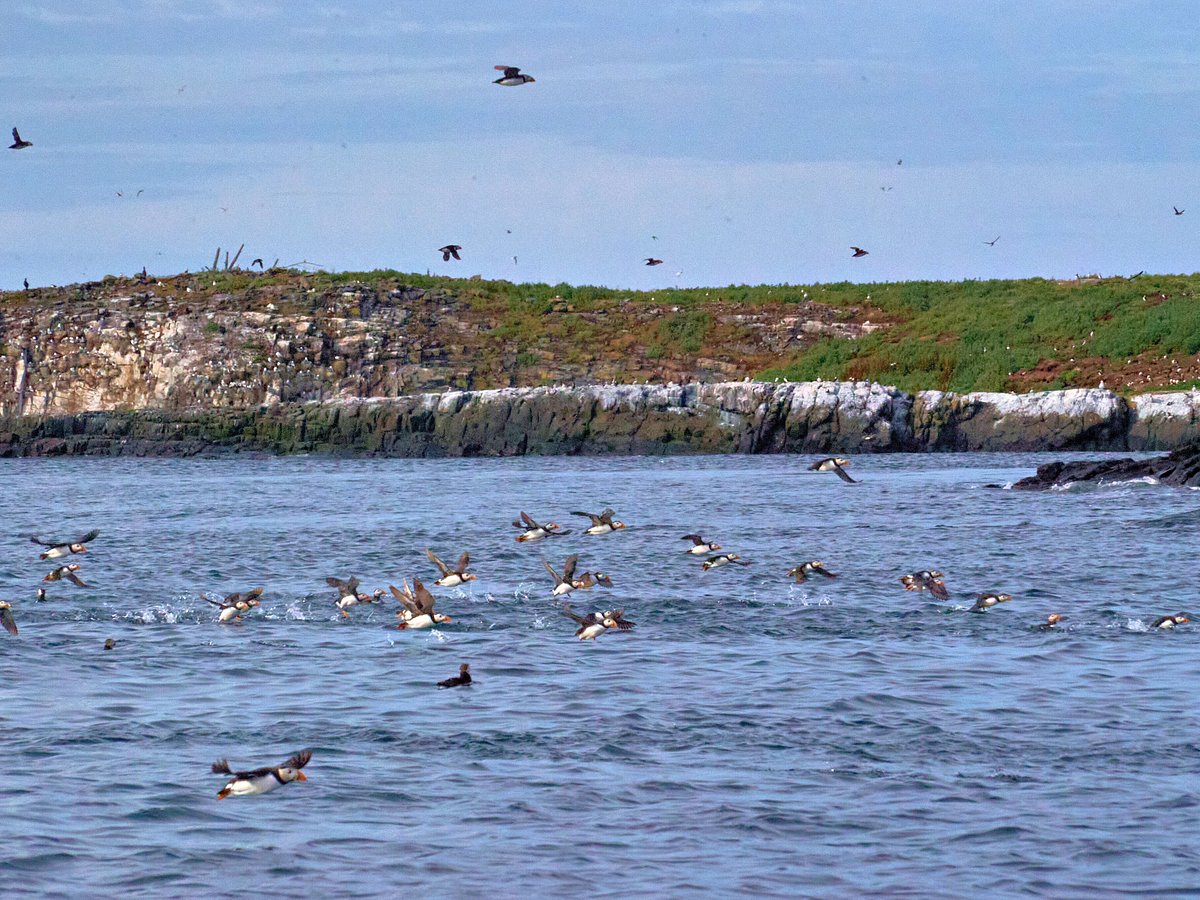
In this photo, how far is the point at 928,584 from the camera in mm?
22578

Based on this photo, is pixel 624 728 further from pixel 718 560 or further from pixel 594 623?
pixel 718 560

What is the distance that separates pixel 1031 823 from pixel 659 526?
79.5ft

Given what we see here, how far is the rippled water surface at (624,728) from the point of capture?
420 inches

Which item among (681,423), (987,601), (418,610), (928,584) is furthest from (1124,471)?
(418,610)

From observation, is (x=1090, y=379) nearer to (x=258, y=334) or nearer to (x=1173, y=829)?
(x=258, y=334)

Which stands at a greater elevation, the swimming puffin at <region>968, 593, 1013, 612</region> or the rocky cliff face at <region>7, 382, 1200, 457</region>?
the rocky cliff face at <region>7, 382, 1200, 457</region>

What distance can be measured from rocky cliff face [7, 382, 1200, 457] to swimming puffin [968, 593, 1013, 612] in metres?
44.2

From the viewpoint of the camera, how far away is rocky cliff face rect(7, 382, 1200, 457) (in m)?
65.1

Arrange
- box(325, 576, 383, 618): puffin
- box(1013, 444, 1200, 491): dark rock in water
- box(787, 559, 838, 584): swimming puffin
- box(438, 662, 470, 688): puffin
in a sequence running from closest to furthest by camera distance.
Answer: box(438, 662, 470, 688): puffin
box(325, 576, 383, 618): puffin
box(787, 559, 838, 584): swimming puffin
box(1013, 444, 1200, 491): dark rock in water

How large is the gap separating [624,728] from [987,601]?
8.90m

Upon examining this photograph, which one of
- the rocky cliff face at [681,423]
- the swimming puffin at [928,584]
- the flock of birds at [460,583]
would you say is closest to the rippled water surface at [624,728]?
the flock of birds at [460,583]

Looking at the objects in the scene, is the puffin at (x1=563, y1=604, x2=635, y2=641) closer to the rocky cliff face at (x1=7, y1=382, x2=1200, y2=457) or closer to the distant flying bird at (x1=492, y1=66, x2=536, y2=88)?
the distant flying bird at (x1=492, y1=66, x2=536, y2=88)

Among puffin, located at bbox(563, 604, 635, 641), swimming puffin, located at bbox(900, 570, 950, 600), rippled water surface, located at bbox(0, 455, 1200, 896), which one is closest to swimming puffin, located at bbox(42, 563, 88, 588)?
rippled water surface, located at bbox(0, 455, 1200, 896)

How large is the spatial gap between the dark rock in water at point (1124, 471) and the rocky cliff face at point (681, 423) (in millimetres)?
18509
